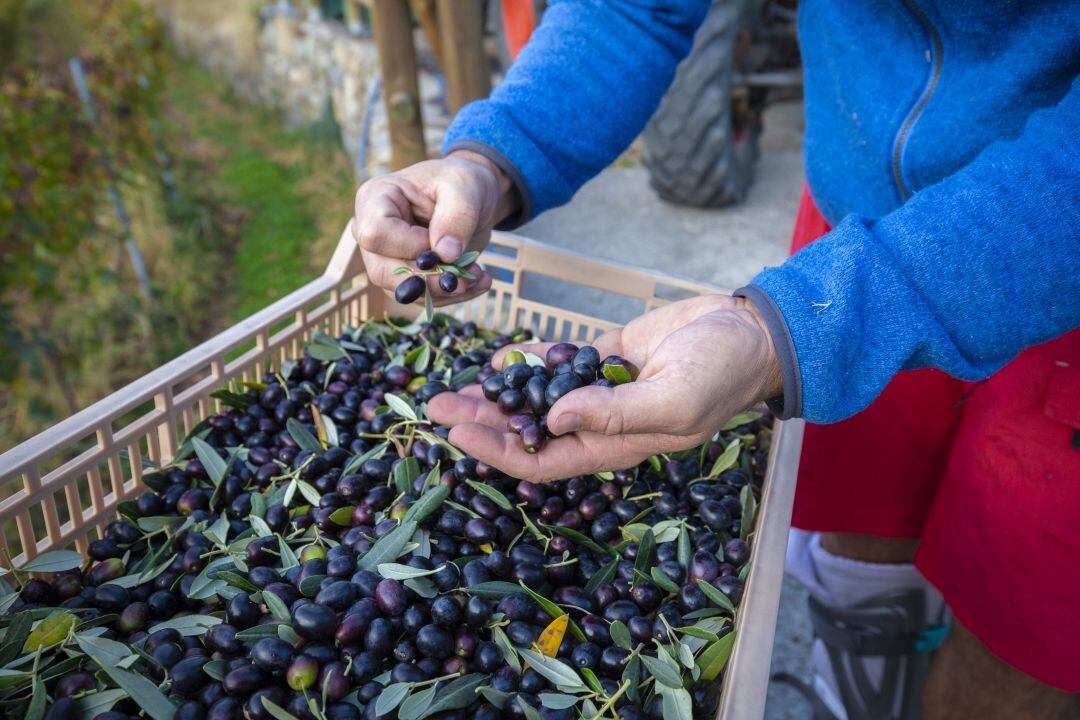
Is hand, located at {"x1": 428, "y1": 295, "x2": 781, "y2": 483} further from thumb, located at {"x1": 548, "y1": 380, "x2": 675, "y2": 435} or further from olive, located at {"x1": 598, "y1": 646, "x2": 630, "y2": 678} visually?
olive, located at {"x1": 598, "y1": 646, "x2": 630, "y2": 678}

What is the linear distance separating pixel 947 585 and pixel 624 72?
1.17 m

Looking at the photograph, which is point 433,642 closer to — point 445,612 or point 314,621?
point 445,612

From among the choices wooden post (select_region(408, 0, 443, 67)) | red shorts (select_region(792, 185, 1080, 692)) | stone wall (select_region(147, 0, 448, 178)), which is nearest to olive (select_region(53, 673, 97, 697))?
red shorts (select_region(792, 185, 1080, 692))

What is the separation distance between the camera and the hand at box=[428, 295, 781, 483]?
0.95m

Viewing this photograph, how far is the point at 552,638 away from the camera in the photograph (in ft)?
3.52

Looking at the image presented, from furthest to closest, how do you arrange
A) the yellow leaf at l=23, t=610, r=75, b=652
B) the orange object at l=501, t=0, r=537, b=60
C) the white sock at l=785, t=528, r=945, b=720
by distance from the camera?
the orange object at l=501, t=0, r=537, b=60, the white sock at l=785, t=528, r=945, b=720, the yellow leaf at l=23, t=610, r=75, b=652

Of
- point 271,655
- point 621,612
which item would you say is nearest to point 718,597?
point 621,612

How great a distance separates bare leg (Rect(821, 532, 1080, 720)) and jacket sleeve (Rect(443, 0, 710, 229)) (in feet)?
3.98

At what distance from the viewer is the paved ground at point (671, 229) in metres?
3.66

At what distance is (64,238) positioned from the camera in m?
3.52

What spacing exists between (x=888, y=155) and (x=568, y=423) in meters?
0.80

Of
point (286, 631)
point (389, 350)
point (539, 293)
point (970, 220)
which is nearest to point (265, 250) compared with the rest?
point (539, 293)

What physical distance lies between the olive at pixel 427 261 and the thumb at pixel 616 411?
0.38 metres

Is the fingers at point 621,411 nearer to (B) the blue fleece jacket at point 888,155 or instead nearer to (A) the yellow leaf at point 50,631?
(B) the blue fleece jacket at point 888,155
